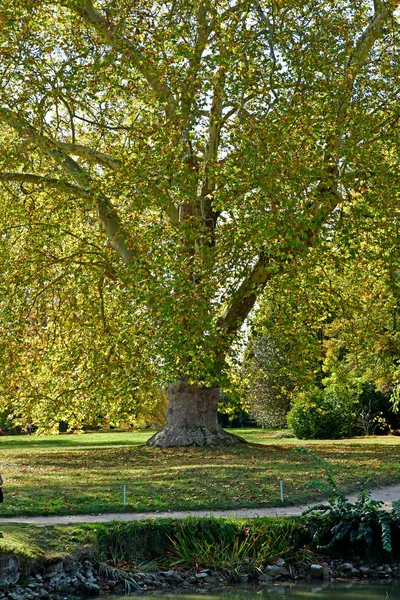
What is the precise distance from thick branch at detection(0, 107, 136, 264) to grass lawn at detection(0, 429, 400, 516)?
203 inches

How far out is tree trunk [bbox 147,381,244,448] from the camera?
78.0 feet

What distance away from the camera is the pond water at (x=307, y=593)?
9.59 m

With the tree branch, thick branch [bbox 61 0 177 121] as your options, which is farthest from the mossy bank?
the tree branch

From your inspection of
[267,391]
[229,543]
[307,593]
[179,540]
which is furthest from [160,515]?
[267,391]

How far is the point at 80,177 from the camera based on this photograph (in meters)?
19.7

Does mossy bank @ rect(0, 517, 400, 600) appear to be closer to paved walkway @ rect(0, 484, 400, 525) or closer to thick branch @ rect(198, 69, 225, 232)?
paved walkway @ rect(0, 484, 400, 525)

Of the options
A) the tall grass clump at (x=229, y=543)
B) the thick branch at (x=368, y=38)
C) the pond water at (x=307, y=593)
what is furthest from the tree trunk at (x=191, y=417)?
the pond water at (x=307, y=593)

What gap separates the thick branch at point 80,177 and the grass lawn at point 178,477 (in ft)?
16.9

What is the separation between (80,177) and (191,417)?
8173 millimetres

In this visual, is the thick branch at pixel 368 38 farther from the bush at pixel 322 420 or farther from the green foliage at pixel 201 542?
the bush at pixel 322 420

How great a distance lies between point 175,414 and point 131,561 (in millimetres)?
13845

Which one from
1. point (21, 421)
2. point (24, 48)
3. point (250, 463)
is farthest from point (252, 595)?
point (21, 421)

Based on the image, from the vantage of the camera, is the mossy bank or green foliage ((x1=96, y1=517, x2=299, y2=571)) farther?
green foliage ((x1=96, y1=517, x2=299, y2=571))

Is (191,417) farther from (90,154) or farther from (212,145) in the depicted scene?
(90,154)
